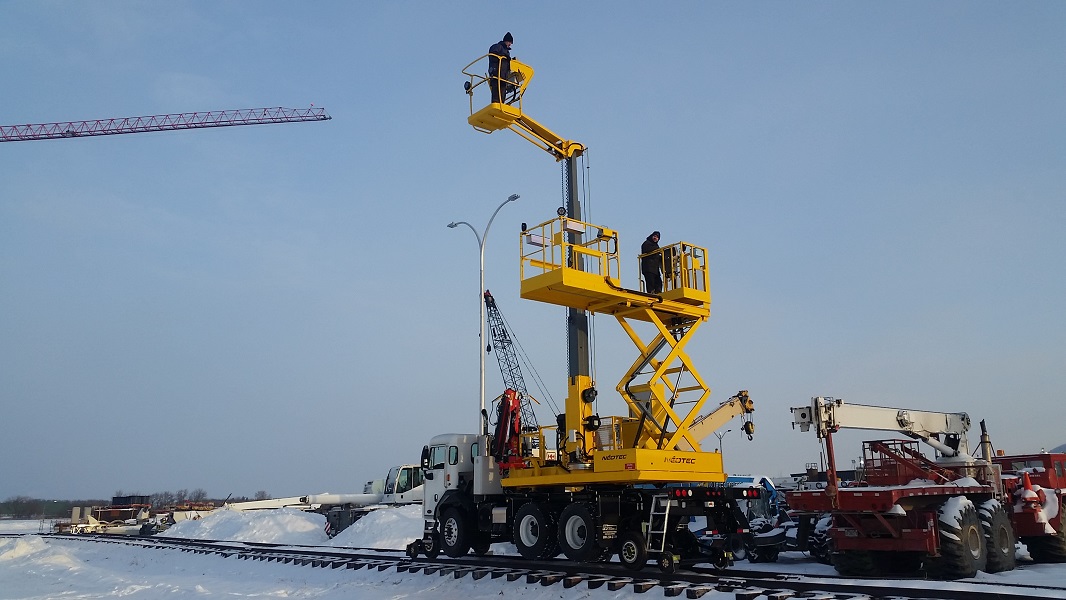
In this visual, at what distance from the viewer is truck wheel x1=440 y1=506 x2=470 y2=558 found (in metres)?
19.6

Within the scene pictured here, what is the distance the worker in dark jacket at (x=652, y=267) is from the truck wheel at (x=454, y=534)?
7.52 meters

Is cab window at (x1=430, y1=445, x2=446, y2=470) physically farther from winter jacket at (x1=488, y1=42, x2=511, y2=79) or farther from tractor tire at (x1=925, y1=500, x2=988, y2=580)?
tractor tire at (x1=925, y1=500, x2=988, y2=580)

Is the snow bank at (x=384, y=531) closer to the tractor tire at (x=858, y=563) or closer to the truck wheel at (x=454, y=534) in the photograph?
the truck wheel at (x=454, y=534)

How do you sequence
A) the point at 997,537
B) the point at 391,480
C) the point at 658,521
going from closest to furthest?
the point at 658,521
the point at 997,537
the point at 391,480

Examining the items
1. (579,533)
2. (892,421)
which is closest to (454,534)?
(579,533)

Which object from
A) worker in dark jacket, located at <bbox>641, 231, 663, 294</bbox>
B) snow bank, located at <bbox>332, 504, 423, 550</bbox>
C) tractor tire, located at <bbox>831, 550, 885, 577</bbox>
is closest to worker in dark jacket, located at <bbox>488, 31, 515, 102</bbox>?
worker in dark jacket, located at <bbox>641, 231, 663, 294</bbox>

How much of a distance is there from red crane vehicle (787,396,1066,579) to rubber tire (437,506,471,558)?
25.9 feet

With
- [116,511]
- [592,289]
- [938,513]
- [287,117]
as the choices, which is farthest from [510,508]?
[287,117]

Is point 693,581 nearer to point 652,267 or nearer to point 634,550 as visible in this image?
point 634,550

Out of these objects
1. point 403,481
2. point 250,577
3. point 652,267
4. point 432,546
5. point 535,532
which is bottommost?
point 250,577

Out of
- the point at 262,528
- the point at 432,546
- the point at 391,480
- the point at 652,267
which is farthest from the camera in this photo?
the point at 391,480

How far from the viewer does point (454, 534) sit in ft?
65.0

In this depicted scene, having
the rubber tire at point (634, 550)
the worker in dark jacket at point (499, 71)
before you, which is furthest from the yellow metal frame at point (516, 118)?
the rubber tire at point (634, 550)

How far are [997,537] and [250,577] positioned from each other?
17216mm
